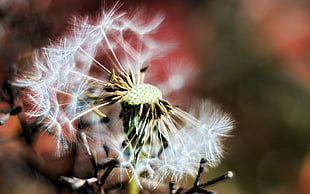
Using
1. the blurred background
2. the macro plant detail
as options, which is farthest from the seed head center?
the blurred background

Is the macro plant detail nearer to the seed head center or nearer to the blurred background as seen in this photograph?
the seed head center

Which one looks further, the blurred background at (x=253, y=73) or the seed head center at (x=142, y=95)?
the blurred background at (x=253, y=73)

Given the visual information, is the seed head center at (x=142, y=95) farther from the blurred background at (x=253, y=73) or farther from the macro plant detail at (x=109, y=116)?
the blurred background at (x=253, y=73)

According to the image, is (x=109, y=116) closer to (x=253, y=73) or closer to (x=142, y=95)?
(x=142, y=95)

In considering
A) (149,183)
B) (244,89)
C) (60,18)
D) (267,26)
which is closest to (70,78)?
(149,183)

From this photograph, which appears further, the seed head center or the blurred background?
the blurred background

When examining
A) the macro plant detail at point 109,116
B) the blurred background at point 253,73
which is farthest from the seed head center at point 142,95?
the blurred background at point 253,73

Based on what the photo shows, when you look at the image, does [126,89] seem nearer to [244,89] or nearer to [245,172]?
[245,172]
